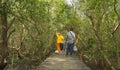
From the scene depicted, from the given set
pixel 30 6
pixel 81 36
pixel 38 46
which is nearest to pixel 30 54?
pixel 38 46

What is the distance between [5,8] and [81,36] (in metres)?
10.7

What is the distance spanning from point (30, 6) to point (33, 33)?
8.42 m

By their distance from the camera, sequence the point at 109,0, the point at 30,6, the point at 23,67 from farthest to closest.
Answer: the point at 23,67, the point at 30,6, the point at 109,0

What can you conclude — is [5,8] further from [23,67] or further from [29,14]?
[23,67]

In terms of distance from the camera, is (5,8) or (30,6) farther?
(30,6)

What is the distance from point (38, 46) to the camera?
65.8ft

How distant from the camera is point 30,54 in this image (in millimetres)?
19562

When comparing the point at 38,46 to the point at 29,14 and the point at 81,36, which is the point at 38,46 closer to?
the point at 81,36

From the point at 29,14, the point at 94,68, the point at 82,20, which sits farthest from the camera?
the point at 82,20

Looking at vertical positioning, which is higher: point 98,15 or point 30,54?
point 98,15

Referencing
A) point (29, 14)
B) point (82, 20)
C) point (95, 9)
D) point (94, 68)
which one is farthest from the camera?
point (82, 20)

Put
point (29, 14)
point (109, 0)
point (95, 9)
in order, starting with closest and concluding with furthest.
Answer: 1. point (109, 0)
2. point (95, 9)
3. point (29, 14)

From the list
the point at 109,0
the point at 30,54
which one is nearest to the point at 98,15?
the point at 109,0

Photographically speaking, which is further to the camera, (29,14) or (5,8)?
(29,14)
